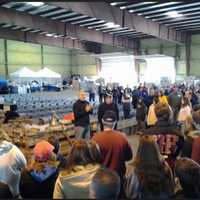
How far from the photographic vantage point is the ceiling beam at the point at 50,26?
39.3 feet

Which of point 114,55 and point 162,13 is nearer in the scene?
point 162,13

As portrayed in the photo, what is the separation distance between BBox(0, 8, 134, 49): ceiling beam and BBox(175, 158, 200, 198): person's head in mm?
11131

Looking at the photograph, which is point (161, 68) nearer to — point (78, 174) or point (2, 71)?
point (2, 71)

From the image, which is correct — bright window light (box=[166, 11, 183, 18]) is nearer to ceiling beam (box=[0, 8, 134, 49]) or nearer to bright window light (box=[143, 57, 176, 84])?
ceiling beam (box=[0, 8, 134, 49])

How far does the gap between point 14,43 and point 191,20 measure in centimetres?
1693

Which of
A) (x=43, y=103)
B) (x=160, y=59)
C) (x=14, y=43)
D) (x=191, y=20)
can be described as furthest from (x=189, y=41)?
(x=14, y=43)

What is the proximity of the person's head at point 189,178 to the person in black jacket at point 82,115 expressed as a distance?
14.7 feet

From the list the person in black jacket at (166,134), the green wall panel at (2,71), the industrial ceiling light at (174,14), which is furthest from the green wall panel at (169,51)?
the person in black jacket at (166,134)

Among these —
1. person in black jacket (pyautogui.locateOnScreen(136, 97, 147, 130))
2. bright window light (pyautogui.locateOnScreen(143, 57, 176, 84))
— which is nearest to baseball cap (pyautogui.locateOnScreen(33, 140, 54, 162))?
person in black jacket (pyautogui.locateOnScreen(136, 97, 147, 130))

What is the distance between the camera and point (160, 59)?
19.2 meters

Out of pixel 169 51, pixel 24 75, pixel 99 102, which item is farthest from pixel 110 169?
pixel 169 51

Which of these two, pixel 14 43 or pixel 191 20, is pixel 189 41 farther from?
pixel 14 43

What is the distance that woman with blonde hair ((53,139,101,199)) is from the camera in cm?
177

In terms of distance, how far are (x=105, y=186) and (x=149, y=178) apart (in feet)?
1.90
